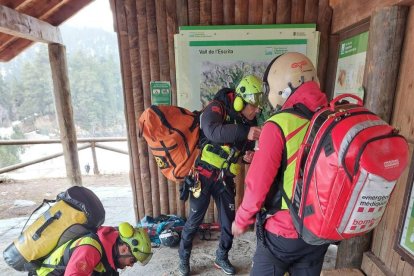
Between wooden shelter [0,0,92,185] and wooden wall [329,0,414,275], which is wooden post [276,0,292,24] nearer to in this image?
wooden wall [329,0,414,275]

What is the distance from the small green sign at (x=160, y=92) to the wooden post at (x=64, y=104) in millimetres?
2656

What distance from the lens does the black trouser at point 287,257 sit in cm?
162

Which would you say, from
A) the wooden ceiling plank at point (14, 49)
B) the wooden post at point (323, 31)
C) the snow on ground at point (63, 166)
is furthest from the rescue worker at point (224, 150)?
the snow on ground at point (63, 166)

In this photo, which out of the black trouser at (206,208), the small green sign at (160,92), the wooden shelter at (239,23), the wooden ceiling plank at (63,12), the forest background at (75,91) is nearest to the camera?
the wooden shelter at (239,23)

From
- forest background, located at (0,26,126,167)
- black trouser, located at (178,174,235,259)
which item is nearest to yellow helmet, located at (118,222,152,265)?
black trouser, located at (178,174,235,259)

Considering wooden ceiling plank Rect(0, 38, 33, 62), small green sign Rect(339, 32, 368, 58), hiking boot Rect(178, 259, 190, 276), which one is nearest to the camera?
small green sign Rect(339, 32, 368, 58)

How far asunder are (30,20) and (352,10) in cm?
456

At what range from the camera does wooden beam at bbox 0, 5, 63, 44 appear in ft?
11.7

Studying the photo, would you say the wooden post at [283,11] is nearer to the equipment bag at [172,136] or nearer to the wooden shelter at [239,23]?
the wooden shelter at [239,23]

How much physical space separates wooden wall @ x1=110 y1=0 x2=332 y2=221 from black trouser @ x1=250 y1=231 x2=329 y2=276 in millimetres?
2183

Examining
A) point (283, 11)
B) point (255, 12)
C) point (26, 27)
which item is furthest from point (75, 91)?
point (283, 11)

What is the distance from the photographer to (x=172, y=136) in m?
2.78

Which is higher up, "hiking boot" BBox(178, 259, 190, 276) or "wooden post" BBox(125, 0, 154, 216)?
"wooden post" BBox(125, 0, 154, 216)

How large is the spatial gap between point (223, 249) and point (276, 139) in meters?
2.21
